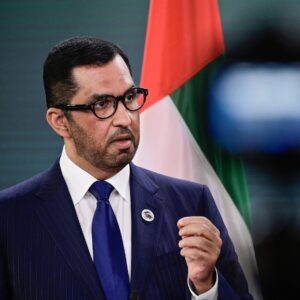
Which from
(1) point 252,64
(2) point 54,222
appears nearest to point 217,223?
(2) point 54,222

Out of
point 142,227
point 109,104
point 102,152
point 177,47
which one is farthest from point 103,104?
point 177,47

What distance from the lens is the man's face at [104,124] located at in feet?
4.82

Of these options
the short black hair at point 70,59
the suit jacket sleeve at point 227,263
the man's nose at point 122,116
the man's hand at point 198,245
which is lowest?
the suit jacket sleeve at point 227,263

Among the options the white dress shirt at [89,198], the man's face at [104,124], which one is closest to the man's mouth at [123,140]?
the man's face at [104,124]

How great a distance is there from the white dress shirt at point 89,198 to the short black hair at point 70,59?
0.18 metres

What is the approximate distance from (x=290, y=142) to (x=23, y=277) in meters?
1.22

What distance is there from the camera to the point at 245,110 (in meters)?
2.13

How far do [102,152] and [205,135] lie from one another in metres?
0.66

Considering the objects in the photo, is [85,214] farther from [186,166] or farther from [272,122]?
[272,122]

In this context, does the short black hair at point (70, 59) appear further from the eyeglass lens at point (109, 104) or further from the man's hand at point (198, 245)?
the man's hand at point (198, 245)

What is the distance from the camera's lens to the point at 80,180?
1.53 meters

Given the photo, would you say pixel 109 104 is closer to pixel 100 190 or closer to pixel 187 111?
pixel 100 190

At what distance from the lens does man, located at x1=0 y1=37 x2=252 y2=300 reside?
1.42m

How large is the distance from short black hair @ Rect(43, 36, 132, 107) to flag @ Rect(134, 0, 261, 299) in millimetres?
510
